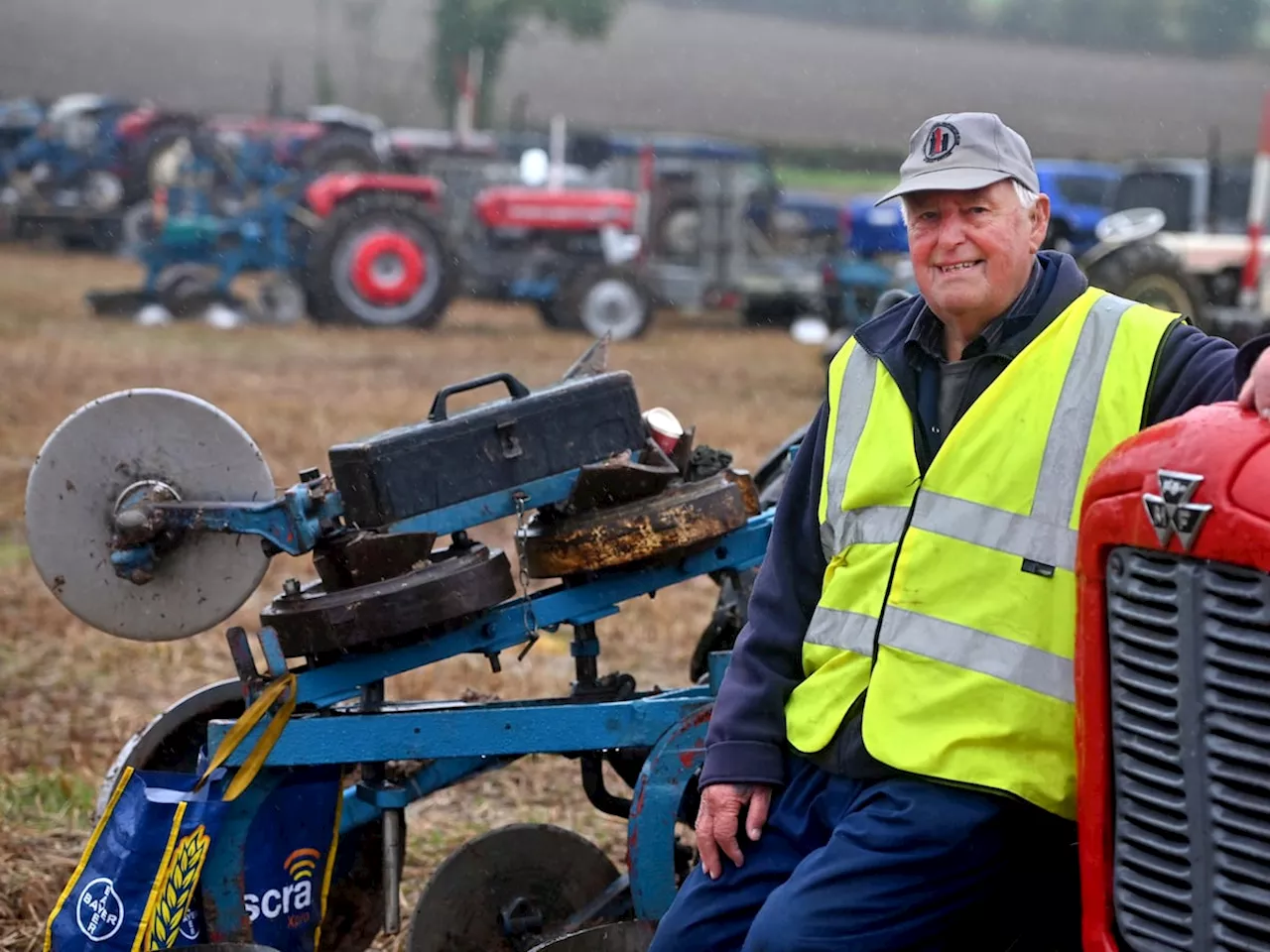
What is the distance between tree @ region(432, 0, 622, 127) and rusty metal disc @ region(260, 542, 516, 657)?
27.9m

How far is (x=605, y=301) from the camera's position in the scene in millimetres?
16828

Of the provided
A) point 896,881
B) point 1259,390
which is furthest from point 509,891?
point 1259,390

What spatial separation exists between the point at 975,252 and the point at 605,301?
14266 mm

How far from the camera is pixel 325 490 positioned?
10.5 ft

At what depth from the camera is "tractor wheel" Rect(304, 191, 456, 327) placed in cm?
1631

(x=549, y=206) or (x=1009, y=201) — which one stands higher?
(x=1009, y=201)

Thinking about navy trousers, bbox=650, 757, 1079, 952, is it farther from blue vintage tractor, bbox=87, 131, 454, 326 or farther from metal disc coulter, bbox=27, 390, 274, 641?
blue vintage tractor, bbox=87, 131, 454, 326

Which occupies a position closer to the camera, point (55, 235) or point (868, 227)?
point (868, 227)

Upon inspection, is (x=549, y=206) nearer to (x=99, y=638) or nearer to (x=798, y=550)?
(x=99, y=638)

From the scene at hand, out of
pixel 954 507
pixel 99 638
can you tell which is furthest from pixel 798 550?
pixel 99 638

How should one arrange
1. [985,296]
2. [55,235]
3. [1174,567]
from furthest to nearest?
1. [55,235]
2. [985,296]
3. [1174,567]

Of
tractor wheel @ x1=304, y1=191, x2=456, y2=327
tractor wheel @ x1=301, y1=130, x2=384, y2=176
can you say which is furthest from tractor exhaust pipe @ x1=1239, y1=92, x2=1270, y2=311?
tractor wheel @ x1=301, y1=130, x2=384, y2=176

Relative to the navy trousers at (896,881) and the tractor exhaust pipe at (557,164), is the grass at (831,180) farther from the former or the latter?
the navy trousers at (896,881)

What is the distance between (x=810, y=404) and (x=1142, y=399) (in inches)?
388
